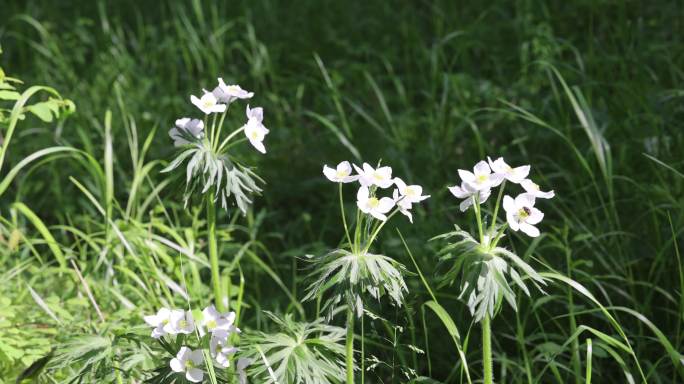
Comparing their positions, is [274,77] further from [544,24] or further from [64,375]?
[64,375]

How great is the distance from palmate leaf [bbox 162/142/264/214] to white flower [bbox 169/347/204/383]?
0.27 m

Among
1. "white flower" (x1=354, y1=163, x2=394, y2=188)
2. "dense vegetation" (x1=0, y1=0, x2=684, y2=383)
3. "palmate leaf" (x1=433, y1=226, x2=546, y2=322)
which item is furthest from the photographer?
"dense vegetation" (x1=0, y1=0, x2=684, y2=383)

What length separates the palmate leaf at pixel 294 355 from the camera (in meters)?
1.52

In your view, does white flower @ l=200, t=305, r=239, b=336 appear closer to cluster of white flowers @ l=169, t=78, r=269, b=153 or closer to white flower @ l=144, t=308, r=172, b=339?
white flower @ l=144, t=308, r=172, b=339

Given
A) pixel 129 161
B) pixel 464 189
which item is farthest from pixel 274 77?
pixel 464 189

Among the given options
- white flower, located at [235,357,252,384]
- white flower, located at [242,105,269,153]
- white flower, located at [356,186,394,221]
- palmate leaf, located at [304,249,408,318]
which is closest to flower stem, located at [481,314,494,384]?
palmate leaf, located at [304,249,408,318]

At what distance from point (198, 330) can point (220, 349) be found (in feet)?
0.17

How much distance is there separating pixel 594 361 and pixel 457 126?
105cm

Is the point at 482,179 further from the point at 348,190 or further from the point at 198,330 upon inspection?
the point at 348,190

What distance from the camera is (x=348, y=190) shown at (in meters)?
3.09

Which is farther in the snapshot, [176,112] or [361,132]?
[176,112]

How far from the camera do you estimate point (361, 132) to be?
318 cm

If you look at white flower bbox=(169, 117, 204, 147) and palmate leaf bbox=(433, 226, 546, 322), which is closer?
palmate leaf bbox=(433, 226, 546, 322)

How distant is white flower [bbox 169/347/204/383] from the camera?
4.99 feet
